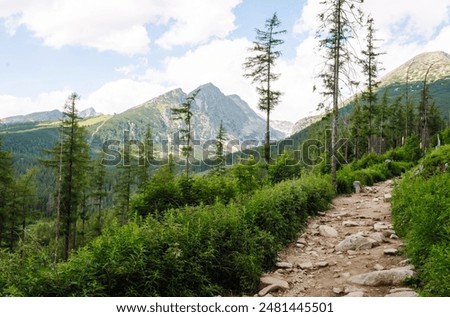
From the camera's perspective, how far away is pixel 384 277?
6.30 m

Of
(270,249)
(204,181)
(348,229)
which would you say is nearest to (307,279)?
(270,249)

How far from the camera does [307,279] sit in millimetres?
7109

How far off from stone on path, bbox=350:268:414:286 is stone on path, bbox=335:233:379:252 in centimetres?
215

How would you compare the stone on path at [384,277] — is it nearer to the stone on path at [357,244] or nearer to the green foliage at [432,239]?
the green foliage at [432,239]

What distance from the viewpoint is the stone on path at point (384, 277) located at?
6172 mm

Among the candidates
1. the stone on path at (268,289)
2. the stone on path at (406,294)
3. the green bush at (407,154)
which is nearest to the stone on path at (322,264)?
the stone on path at (268,289)

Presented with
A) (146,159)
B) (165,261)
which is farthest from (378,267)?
(146,159)

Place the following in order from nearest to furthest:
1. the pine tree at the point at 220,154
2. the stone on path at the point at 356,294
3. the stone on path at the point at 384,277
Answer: the stone on path at the point at 356,294 < the stone on path at the point at 384,277 < the pine tree at the point at 220,154

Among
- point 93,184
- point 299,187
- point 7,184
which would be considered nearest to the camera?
point 299,187
